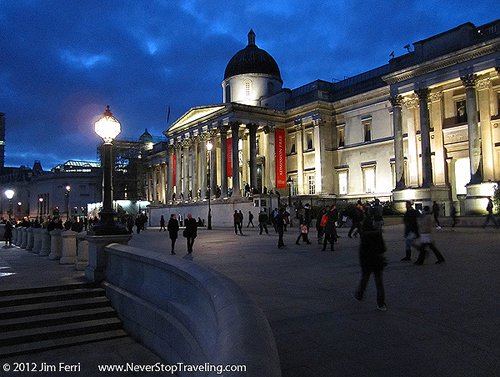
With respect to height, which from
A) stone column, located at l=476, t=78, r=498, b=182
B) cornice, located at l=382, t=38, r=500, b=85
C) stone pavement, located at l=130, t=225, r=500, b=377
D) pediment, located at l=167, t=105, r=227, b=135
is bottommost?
stone pavement, located at l=130, t=225, r=500, b=377

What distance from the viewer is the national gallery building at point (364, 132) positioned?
31938 millimetres

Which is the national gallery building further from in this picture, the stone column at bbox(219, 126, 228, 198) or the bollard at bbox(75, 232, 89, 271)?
the bollard at bbox(75, 232, 89, 271)

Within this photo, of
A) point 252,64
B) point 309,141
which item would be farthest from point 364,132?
point 252,64

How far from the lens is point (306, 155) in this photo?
160 ft

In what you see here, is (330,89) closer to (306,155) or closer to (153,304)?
(306,155)

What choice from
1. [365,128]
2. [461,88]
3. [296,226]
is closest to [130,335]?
[296,226]

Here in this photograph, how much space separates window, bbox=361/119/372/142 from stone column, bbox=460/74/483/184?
12065mm

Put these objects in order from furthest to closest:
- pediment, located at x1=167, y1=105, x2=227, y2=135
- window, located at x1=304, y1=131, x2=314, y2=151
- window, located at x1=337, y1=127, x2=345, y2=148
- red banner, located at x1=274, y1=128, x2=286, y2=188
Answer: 1. pediment, located at x1=167, y1=105, x2=227, y2=135
2. red banner, located at x1=274, y1=128, x2=286, y2=188
3. window, located at x1=304, y1=131, x2=314, y2=151
4. window, located at x1=337, y1=127, x2=345, y2=148

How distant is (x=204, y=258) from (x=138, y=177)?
6636 centimetres

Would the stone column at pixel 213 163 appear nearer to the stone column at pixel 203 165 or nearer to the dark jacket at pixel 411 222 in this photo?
the stone column at pixel 203 165

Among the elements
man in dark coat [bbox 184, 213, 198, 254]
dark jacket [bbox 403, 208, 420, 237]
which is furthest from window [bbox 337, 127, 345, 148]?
dark jacket [bbox 403, 208, 420, 237]

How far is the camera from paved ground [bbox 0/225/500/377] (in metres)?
4.33

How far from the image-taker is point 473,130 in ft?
102

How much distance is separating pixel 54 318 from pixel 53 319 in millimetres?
33
